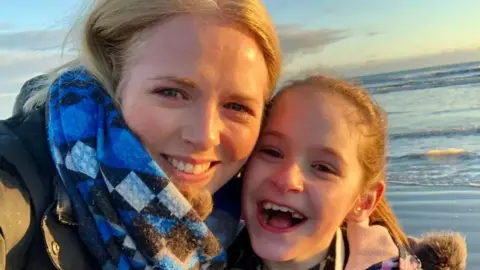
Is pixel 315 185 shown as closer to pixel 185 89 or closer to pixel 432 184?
pixel 185 89

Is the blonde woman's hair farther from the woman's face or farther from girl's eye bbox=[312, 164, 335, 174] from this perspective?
girl's eye bbox=[312, 164, 335, 174]

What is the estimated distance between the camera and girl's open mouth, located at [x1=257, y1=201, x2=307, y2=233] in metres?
2.88

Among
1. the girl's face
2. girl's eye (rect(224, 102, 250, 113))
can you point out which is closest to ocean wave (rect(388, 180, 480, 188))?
the girl's face

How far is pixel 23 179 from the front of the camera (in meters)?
2.33

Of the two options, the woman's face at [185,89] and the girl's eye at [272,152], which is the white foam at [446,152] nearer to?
the girl's eye at [272,152]

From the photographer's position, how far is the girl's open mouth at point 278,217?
288 centimetres

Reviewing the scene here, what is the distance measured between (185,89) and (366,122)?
1.01 metres

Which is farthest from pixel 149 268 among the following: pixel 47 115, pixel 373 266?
pixel 373 266

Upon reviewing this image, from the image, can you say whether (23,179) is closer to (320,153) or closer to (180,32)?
(180,32)

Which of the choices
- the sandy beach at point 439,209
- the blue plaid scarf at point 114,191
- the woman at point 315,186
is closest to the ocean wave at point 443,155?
the sandy beach at point 439,209

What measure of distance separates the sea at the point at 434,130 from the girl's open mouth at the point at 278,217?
3127 millimetres

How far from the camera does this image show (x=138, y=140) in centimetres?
250

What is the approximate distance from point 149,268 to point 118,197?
0.96ft

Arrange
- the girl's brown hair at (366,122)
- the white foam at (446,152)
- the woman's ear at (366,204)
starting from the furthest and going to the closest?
the white foam at (446,152) → the woman's ear at (366,204) → the girl's brown hair at (366,122)
